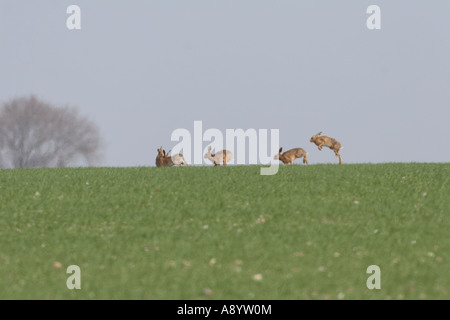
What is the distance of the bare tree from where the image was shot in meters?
57.7

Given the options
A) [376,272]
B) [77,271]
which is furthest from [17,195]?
[376,272]

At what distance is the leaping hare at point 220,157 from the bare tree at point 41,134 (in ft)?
84.7

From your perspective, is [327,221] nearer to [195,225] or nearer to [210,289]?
[195,225]

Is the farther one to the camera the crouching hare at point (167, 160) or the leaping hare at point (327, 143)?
the crouching hare at point (167, 160)

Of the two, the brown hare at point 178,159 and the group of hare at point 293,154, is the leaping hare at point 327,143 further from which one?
the brown hare at point 178,159

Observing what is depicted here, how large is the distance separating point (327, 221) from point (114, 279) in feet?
26.3

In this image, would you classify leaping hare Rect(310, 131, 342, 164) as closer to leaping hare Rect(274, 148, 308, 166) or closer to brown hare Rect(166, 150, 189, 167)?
leaping hare Rect(274, 148, 308, 166)

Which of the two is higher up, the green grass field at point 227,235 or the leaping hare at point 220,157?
the leaping hare at point 220,157

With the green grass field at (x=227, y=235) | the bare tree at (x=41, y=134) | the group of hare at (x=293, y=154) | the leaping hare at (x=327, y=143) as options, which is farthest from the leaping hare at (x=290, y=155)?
the bare tree at (x=41, y=134)

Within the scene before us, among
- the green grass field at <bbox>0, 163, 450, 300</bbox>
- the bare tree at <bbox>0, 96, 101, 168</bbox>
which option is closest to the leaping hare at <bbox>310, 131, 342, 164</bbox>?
the green grass field at <bbox>0, 163, 450, 300</bbox>

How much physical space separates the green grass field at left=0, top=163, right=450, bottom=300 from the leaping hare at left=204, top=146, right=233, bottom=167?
228 inches

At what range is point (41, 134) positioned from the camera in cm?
5838

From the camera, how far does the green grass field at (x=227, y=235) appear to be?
42.6ft

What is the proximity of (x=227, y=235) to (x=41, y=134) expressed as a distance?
45.4 meters
